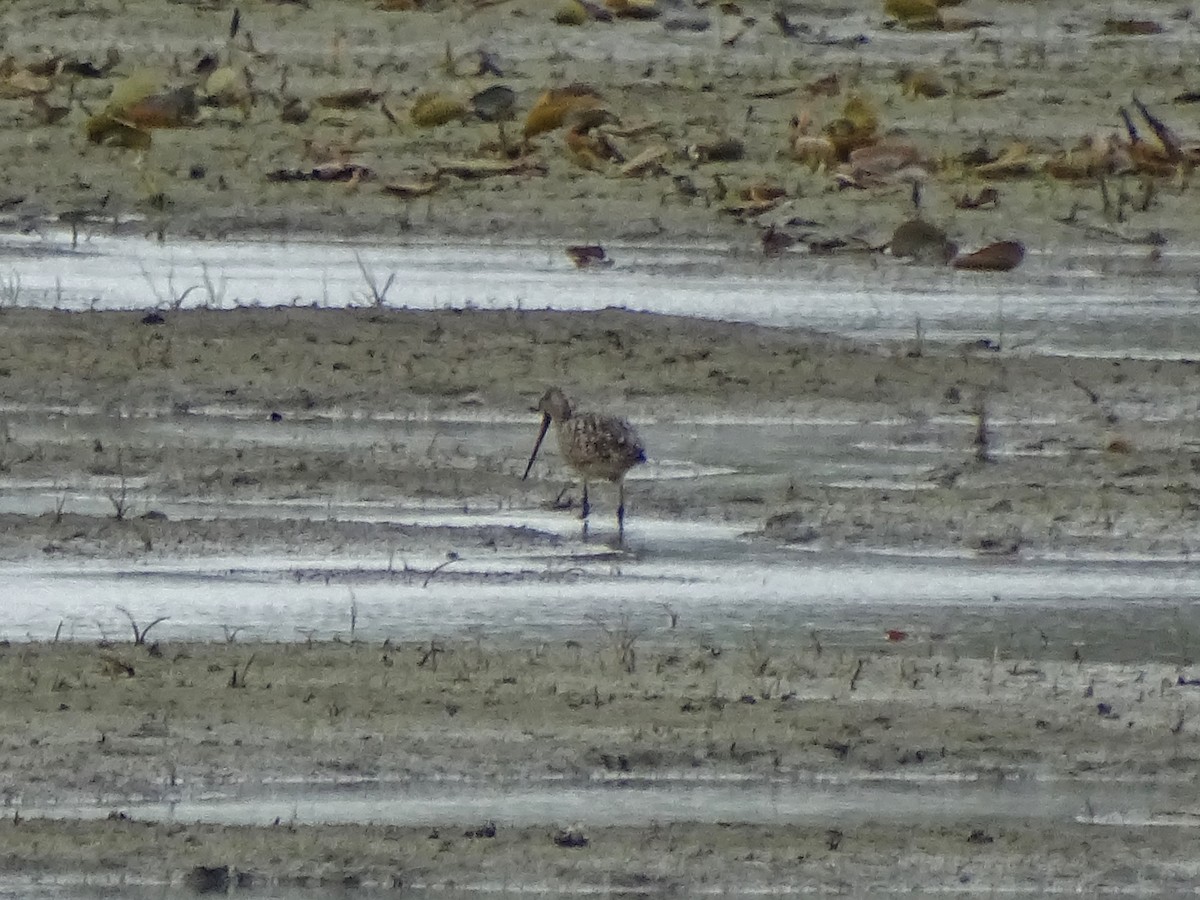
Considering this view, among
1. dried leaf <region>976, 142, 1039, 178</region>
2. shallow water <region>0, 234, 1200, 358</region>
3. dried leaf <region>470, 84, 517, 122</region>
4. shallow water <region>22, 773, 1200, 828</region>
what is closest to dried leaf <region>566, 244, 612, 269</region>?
shallow water <region>0, 234, 1200, 358</region>

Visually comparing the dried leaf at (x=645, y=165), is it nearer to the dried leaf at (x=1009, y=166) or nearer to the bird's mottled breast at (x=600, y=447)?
the dried leaf at (x=1009, y=166)

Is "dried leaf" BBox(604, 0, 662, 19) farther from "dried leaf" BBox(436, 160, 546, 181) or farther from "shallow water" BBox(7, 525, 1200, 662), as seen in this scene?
"shallow water" BBox(7, 525, 1200, 662)

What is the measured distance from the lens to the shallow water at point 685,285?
9750 mm

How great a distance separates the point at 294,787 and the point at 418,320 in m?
4.25

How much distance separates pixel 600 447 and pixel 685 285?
292 cm

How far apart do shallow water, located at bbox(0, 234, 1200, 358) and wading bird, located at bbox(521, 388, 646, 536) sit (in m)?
2.20

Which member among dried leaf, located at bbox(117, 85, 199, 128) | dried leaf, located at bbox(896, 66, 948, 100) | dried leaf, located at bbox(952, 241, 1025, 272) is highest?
dried leaf, located at bbox(896, 66, 948, 100)

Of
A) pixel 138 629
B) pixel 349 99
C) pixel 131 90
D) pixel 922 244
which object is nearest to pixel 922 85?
pixel 922 244

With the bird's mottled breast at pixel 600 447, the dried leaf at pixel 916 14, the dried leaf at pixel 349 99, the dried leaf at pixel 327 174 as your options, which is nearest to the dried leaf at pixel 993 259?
the dried leaf at pixel 327 174

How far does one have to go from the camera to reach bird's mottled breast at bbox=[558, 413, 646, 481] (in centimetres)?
739

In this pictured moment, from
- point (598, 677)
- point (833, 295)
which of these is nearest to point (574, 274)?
point (833, 295)

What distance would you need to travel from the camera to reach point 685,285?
33.5 ft

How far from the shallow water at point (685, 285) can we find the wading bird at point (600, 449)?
2204 millimetres

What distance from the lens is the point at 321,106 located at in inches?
512
